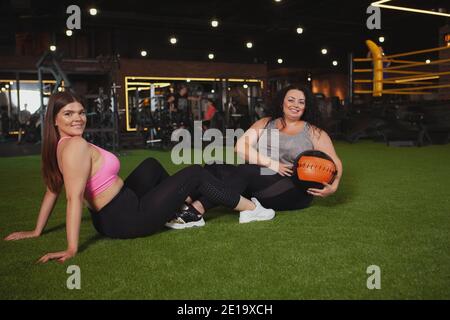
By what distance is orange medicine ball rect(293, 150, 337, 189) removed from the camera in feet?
9.14

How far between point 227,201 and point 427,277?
118 centimetres

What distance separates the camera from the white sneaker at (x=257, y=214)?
282 cm

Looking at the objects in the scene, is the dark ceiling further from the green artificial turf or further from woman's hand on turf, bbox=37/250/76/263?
woman's hand on turf, bbox=37/250/76/263

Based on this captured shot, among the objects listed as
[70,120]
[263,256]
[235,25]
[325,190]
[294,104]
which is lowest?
[263,256]

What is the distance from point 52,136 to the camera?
2.19m

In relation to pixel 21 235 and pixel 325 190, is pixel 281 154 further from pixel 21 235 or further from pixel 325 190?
pixel 21 235

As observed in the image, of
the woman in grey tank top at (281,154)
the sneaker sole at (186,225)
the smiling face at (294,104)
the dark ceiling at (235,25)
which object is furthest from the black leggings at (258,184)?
the dark ceiling at (235,25)

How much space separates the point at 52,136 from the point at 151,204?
60 centimetres

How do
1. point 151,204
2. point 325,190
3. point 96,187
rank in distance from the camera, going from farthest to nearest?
point 325,190 → point 151,204 → point 96,187

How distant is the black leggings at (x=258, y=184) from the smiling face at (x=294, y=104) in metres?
0.43

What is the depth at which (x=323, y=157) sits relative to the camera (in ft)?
9.30

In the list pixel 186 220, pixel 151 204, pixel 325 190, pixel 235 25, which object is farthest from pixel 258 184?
pixel 235 25
